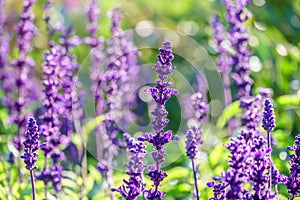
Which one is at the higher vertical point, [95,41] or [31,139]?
[95,41]

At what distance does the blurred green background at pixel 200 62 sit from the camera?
130 inches

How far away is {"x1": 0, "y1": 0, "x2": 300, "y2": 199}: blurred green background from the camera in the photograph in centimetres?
331

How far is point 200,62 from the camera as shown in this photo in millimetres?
5719

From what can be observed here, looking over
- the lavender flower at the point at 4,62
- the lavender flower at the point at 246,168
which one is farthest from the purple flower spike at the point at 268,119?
the lavender flower at the point at 4,62

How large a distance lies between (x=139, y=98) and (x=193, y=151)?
9.06 ft

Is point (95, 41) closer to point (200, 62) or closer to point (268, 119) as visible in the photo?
point (268, 119)

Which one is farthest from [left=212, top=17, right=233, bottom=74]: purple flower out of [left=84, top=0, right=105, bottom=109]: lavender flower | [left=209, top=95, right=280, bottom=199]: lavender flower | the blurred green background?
[left=209, top=95, right=280, bottom=199]: lavender flower

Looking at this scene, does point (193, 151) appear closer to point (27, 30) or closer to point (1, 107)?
point (27, 30)

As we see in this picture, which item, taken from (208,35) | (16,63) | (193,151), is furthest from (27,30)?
(208,35)

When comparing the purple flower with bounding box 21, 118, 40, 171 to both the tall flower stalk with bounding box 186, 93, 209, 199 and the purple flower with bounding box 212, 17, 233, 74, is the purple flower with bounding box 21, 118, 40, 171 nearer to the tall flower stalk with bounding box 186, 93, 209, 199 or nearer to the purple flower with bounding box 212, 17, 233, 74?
the tall flower stalk with bounding box 186, 93, 209, 199

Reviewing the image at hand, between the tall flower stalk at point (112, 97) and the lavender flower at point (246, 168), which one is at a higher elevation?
the tall flower stalk at point (112, 97)

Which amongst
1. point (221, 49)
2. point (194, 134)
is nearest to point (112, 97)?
point (194, 134)

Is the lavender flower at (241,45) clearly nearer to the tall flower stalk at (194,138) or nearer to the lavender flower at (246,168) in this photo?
the tall flower stalk at (194,138)

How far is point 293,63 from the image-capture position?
15.4 feet
